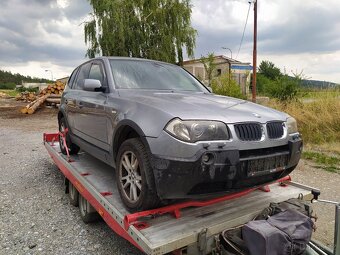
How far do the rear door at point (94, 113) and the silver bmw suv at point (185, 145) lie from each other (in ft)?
0.08

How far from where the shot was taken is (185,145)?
241cm

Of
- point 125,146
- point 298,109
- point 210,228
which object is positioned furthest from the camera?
point 298,109

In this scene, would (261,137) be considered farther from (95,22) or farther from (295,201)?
(95,22)

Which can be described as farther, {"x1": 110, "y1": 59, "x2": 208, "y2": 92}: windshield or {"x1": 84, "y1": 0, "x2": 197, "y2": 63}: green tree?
{"x1": 84, "y1": 0, "x2": 197, "y2": 63}: green tree

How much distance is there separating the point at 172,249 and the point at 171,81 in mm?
2347

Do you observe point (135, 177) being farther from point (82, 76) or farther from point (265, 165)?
point (82, 76)

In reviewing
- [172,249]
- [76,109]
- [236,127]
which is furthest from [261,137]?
[76,109]

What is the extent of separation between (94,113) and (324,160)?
218 inches

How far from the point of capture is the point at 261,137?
270 centimetres

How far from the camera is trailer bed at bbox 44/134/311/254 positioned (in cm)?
237

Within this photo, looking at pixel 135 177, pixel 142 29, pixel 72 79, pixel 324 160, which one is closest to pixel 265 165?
pixel 135 177

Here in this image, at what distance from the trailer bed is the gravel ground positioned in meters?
0.51

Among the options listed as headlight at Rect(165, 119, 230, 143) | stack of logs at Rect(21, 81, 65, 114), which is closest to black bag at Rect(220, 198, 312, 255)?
headlight at Rect(165, 119, 230, 143)

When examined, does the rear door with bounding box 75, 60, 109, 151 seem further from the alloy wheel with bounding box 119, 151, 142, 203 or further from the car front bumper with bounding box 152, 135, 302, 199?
the car front bumper with bounding box 152, 135, 302, 199
